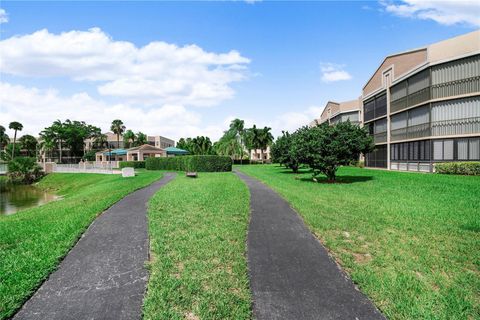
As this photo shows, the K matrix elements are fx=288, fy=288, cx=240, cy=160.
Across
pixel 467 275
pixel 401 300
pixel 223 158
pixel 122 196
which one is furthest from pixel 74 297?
pixel 223 158

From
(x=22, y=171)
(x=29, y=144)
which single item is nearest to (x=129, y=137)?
(x=29, y=144)

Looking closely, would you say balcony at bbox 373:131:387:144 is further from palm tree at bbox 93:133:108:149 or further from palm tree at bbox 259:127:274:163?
palm tree at bbox 93:133:108:149

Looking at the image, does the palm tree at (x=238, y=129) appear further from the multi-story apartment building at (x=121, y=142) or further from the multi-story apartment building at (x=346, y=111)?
the multi-story apartment building at (x=121, y=142)

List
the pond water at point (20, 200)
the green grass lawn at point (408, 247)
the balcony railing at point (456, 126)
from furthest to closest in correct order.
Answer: the balcony railing at point (456, 126), the pond water at point (20, 200), the green grass lawn at point (408, 247)

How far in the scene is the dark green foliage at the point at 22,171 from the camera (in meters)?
45.2

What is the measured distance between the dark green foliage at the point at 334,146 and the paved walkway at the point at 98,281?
13352mm

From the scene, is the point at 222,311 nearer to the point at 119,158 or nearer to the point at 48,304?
the point at 48,304

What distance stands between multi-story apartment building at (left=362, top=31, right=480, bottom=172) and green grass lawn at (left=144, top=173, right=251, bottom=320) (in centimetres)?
2092

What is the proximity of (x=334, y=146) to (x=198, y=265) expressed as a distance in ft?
47.5

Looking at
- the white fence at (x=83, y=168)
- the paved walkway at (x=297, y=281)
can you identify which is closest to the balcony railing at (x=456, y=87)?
the paved walkway at (x=297, y=281)

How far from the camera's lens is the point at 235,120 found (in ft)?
257

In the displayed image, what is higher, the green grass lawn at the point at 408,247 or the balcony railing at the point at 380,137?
the balcony railing at the point at 380,137

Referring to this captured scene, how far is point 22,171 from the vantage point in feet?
149

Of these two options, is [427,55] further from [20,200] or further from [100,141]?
[100,141]
